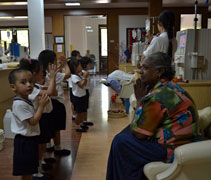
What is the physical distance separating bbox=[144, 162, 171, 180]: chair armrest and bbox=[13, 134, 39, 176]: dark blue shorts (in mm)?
881

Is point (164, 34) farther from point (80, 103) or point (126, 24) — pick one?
point (126, 24)

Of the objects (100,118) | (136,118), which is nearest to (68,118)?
(100,118)

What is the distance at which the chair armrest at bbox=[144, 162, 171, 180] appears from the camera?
155cm

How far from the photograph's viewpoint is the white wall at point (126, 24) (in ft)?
33.7

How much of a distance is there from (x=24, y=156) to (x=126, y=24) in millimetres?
9115

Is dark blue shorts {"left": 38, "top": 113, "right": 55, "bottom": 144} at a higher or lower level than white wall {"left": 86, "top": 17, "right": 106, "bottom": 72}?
lower

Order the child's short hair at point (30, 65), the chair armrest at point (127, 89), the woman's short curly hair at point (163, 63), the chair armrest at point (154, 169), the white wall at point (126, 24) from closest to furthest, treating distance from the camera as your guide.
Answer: the chair armrest at point (154, 169) → the woman's short curly hair at point (163, 63) → the child's short hair at point (30, 65) → the chair armrest at point (127, 89) → the white wall at point (126, 24)

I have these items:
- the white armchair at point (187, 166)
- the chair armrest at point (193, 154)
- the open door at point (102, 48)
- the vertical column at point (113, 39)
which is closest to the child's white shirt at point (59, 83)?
the white armchair at point (187, 166)

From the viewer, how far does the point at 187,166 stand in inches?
56.9

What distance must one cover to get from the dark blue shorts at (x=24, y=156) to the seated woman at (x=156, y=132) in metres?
0.64

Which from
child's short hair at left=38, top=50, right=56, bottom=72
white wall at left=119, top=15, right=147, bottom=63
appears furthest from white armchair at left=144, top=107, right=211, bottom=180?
white wall at left=119, top=15, right=147, bottom=63

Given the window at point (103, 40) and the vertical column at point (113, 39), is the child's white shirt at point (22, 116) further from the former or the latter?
the window at point (103, 40)

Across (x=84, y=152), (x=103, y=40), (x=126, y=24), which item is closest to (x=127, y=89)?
(x=84, y=152)

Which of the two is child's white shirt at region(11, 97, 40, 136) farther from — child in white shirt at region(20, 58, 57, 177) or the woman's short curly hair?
the woman's short curly hair
